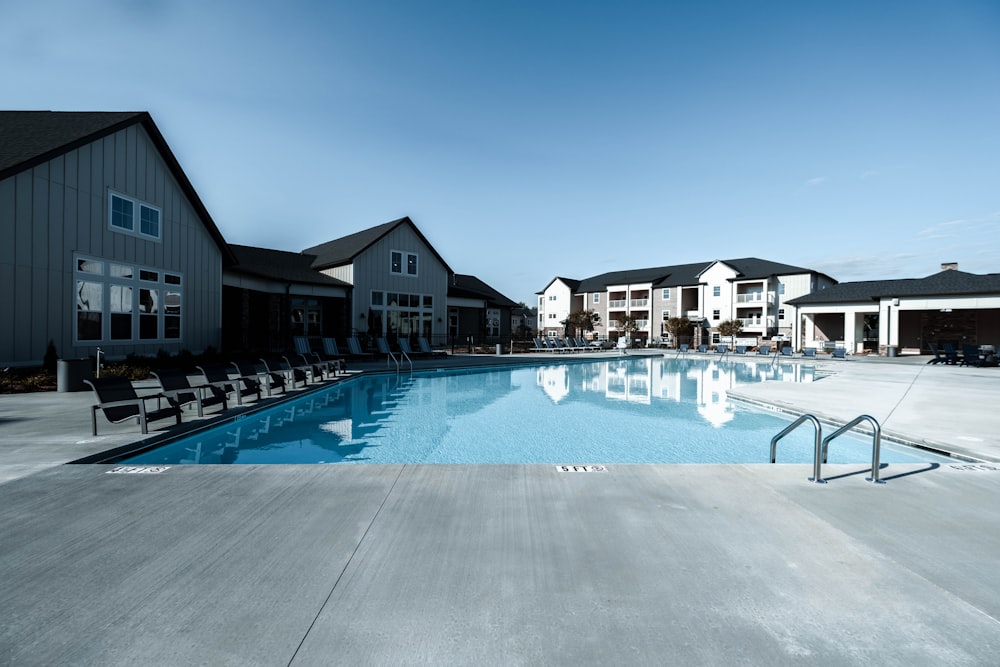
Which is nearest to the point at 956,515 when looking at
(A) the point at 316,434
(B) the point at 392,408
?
(A) the point at 316,434

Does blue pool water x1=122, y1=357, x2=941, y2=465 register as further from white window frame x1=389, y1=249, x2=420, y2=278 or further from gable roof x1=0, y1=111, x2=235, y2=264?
white window frame x1=389, y1=249, x2=420, y2=278

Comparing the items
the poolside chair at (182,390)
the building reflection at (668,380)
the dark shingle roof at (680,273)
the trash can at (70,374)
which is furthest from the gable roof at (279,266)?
the dark shingle roof at (680,273)

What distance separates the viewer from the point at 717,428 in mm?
9922

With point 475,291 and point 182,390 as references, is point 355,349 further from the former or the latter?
point 475,291

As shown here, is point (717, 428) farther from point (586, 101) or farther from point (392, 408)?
point (586, 101)

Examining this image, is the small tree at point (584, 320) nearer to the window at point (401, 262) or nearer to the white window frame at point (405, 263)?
the white window frame at point (405, 263)

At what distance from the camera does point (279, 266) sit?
26016 millimetres

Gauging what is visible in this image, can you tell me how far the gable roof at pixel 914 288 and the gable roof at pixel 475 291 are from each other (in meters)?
22.3

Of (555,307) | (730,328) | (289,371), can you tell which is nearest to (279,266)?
(289,371)

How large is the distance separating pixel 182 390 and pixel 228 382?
1313 mm

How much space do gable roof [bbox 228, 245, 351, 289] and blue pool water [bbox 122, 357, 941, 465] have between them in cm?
921

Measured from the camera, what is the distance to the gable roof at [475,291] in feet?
108

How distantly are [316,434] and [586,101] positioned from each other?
1654 cm

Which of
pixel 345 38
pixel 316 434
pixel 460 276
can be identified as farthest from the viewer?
pixel 460 276
